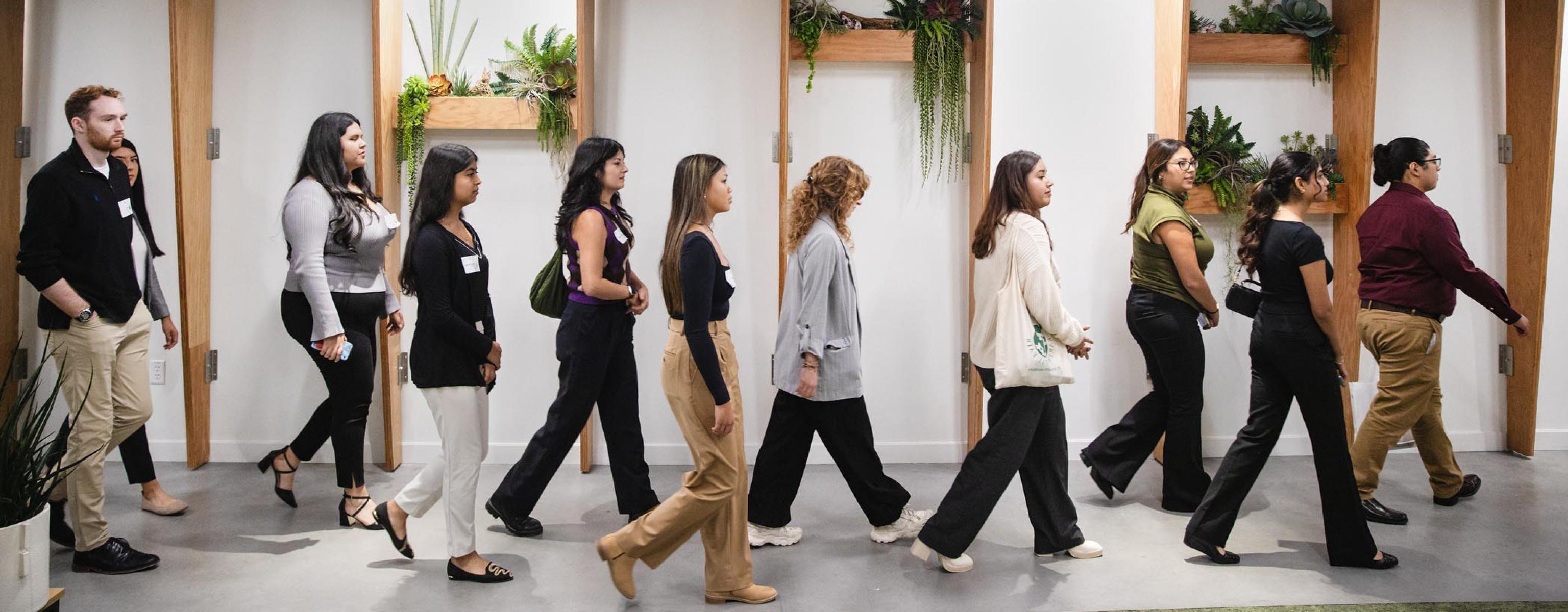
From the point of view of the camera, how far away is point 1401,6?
5441mm

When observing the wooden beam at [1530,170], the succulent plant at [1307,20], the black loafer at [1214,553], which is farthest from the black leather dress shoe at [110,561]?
the wooden beam at [1530,170]

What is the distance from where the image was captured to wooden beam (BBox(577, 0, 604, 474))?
4.83 m

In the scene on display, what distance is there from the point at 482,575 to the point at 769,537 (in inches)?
40.4

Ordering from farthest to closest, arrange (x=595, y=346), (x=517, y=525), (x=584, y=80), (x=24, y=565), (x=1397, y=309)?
(x=584, y=80), (x=1397, y=309), (x=517, y=525), (x=595, y=346), (x=24, y=565)

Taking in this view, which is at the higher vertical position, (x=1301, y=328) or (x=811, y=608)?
(x=1301, y=328)

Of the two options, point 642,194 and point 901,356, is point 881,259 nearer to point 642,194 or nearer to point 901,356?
point 901,356

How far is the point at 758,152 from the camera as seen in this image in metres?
5.16

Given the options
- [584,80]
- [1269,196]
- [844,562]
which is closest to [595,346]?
[844,562]

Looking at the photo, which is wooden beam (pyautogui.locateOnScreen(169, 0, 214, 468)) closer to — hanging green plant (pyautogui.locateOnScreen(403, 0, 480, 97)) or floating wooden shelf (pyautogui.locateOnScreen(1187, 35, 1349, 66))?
hanging green plant (pyautogui.locateOnScreen(403, 0, 480, 97))

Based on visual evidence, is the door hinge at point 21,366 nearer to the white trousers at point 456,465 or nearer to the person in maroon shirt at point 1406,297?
the white trousers at point 456,465

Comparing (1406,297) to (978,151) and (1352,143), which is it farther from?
(978,151)

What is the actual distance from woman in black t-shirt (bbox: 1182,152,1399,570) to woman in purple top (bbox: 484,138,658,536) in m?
2.04

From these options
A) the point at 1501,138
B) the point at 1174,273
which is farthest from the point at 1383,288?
the point at 1501,138

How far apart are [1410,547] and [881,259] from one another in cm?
249
